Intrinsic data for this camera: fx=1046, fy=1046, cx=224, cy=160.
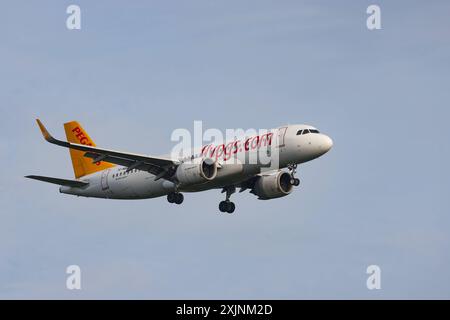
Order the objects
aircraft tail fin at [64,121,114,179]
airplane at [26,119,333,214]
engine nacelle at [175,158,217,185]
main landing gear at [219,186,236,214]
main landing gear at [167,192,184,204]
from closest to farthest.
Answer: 1. airplane at [26,119,333,214]
2. engine nacelle at [175,158,217,185]
3. main landing gear at [167,192,184,204]
4. main landing gear at [219,186,236,214]
5. aircraft tail fin at [64,121,114,179]

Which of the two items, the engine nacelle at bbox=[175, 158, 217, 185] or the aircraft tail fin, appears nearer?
the engine nacelle at bbox=[175, 158, 217, 185]

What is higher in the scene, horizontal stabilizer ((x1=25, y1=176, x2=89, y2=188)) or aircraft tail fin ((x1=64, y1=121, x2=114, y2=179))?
aircraft tail fin ((x1=64, y1=121, x2=114, y2=179))

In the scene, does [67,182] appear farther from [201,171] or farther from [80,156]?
[201,171]

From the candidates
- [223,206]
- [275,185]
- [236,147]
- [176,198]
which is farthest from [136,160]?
[275,185]

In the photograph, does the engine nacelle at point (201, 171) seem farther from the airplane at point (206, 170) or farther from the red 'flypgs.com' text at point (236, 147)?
the red 'flypgs.com' text at point (236, 147)

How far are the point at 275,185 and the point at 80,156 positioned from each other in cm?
1752

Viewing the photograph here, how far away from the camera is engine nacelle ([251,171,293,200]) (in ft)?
247

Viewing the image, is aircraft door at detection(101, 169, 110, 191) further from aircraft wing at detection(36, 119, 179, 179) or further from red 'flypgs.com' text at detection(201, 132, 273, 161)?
red 'flypgs.com' text at detection(201, 132, 273, 161)

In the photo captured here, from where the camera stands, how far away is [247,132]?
71.1 meters

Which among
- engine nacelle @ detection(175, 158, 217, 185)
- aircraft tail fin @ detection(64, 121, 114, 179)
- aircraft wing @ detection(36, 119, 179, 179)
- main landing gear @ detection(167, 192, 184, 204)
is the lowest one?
main landing gear @ detection(167, 192, 184, 204)

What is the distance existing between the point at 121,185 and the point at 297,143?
15.5 meters

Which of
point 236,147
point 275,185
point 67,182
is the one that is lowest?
point 275,185

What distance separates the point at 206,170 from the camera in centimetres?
7038

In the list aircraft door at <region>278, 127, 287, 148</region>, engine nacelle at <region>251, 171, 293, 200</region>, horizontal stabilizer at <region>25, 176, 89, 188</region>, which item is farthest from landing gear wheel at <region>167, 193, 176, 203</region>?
aircraft door at <region>278, 127, 287, 148</region>
